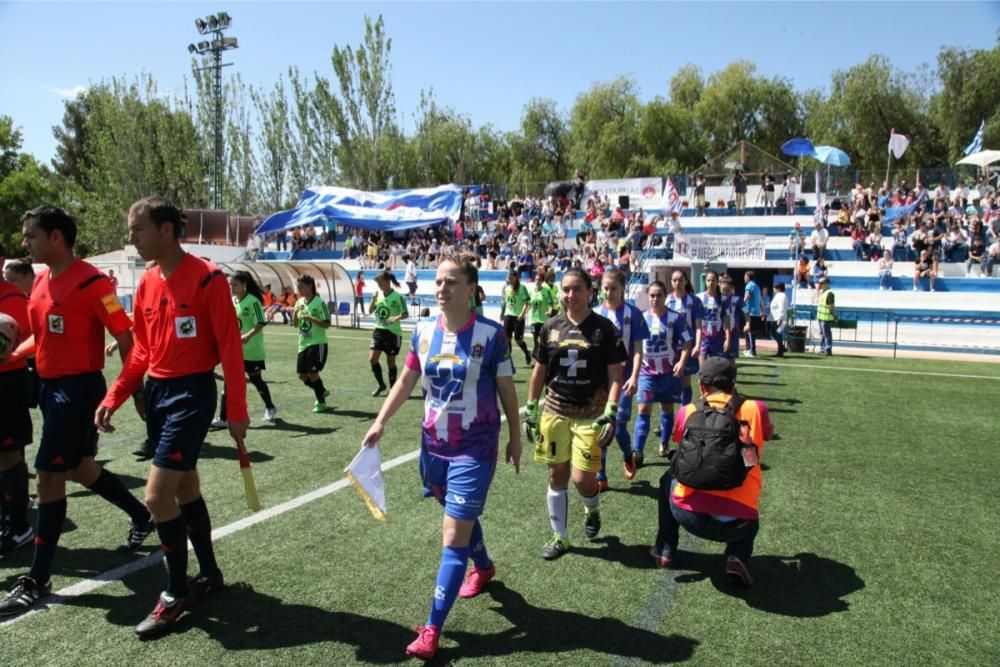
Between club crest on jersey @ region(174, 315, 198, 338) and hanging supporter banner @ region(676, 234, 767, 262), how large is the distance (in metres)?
24.2

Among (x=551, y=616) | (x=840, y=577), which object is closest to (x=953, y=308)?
(x=840, y=577)

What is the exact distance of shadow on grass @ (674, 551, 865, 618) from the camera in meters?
4.16

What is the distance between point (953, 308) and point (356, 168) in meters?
39.0

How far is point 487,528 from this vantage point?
17.5 feet

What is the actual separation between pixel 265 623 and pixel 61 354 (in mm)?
2049

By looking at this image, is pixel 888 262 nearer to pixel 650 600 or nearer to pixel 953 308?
pixel 953 308

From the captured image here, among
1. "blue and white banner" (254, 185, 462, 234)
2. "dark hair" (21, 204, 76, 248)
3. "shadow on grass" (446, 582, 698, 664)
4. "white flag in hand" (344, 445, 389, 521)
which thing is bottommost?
"shadow on grass" (446, 582, 698, 664)

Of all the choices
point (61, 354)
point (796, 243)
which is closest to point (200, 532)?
point (61, 354)

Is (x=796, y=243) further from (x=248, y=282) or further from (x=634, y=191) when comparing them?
(x=248, y=282)

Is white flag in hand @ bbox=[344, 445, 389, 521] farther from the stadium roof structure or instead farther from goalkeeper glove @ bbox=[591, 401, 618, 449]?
the stadium roof structure

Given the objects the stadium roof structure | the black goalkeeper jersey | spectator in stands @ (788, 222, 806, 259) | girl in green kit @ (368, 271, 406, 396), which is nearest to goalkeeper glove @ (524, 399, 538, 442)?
the black goalkeeper jersey

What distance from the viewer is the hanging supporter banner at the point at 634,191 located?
3509cm

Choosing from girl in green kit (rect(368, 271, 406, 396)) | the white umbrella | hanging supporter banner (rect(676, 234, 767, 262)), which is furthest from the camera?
the white umbrella

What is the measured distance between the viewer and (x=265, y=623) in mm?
3889
